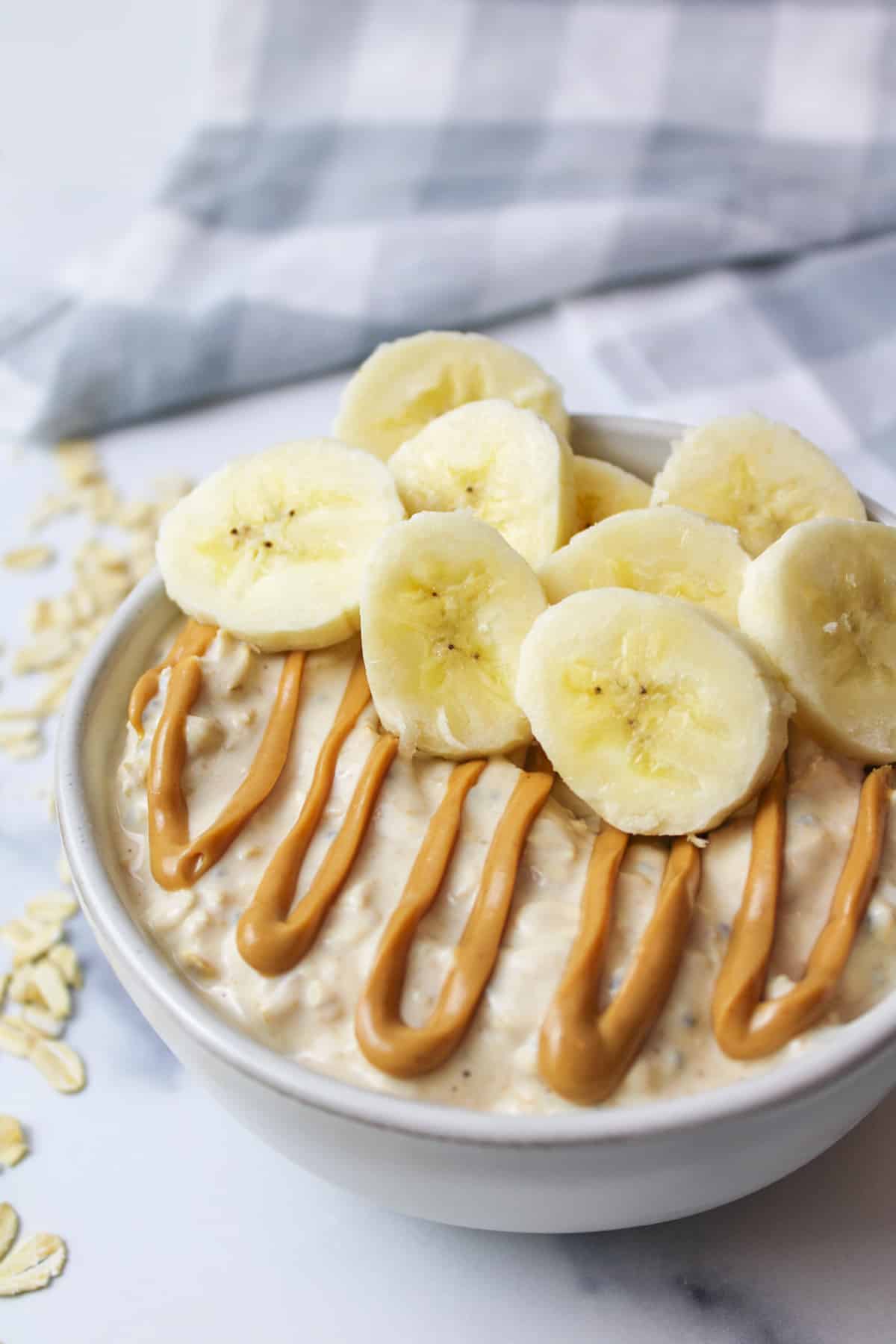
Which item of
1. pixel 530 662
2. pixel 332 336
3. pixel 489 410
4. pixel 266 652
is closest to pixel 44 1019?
Result: pixel 266 652

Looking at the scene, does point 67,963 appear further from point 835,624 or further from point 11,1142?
point 835,624

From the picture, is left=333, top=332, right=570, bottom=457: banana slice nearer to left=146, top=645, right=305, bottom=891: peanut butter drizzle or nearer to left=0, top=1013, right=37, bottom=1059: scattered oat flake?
left=146, top=645, right=305, bottom=891: peanut butter drizzle

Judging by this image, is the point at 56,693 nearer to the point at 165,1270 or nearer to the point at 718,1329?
the point at 165,1270

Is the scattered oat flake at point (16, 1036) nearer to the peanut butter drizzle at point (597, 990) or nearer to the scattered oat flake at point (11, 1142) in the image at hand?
the scattered oat flake at point (11, 1142)

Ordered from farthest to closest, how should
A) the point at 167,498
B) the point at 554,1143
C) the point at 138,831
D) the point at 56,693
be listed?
the point at 167,498 < the point at 56,693 < the point at 138,831 < the point at 554,1143

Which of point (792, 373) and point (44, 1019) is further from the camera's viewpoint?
point (792, 373)
